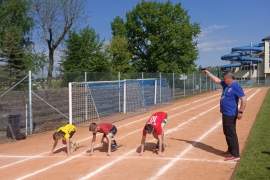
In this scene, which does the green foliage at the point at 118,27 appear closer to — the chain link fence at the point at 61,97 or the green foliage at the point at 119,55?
the green foliage at the point at 119,55

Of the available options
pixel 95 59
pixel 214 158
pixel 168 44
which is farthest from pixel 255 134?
pixel 168 44

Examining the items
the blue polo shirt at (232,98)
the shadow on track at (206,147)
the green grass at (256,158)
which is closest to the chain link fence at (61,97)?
the shadow on track at (206,147)

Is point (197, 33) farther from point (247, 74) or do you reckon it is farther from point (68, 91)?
point (68, 91)

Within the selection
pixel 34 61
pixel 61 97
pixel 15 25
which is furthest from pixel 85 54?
pixel 61 97

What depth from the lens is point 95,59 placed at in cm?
4538

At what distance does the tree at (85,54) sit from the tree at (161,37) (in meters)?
18.6

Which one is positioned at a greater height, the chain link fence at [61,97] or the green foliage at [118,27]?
the green foliage at [118,27]

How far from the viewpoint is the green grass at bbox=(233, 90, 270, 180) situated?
9.81 metres

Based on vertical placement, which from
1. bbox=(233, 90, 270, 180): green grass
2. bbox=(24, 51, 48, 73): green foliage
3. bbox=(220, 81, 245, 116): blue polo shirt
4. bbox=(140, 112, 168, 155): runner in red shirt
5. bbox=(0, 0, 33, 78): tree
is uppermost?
bbox=(0, 0, 33, 78): tree

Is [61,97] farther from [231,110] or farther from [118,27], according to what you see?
[118,27]

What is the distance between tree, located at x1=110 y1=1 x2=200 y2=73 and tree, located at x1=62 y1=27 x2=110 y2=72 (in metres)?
18.6

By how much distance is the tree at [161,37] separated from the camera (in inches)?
2579

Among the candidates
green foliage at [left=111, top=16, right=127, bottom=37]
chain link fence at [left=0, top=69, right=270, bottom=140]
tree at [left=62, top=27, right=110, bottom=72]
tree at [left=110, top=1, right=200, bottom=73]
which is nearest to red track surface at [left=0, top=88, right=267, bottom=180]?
chain link fence at [left=0, top=69, right=270, bottom=140]

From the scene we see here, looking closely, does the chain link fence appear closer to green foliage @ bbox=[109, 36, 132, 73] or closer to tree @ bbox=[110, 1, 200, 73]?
green foliage @ bbox=[109, 36, 132, 73]
